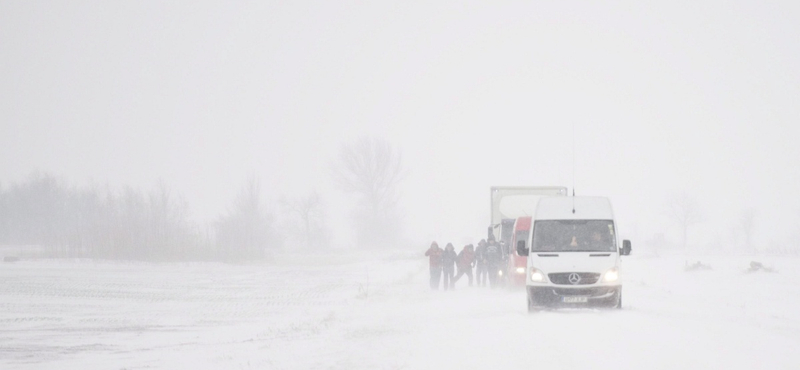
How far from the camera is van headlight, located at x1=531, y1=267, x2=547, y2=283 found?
16.8 m

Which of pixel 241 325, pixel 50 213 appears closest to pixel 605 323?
pixel 241 325

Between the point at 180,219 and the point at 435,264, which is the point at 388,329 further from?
the point at 180,219

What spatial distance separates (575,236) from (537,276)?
141cm

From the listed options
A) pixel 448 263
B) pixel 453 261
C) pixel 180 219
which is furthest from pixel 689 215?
pixel 448 263

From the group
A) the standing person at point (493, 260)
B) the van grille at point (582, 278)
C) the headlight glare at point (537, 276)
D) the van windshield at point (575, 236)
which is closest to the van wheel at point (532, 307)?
the headlight glare at point (537, 276)

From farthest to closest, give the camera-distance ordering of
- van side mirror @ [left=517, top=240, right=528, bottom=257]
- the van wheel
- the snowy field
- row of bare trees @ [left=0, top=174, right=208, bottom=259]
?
row of bare trees @ [left=0, top=174, right=208, bottom=259]
van side mirror @ [left=517, top=240, right=528, bottom=257]
the van wheel
the snowy field

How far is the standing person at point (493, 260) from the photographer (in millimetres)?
28500

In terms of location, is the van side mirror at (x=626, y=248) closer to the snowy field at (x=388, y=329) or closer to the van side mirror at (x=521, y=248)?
the snowy field at (x=388, y=329)

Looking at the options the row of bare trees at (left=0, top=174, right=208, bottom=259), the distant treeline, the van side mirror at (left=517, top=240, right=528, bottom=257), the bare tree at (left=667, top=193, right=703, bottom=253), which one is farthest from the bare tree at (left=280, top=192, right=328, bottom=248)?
the van side mirror at (left=517, top=240, right=528, bottom=257)

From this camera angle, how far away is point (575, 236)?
17.7 meters

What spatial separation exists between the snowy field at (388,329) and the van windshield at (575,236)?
143 centimetres

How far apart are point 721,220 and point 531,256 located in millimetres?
129282

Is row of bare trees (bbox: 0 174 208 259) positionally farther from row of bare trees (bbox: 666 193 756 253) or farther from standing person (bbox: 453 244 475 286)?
row of bare trees (bbox: 666 193 756 253)

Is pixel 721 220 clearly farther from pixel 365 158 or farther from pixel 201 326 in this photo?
pixel 201 326
